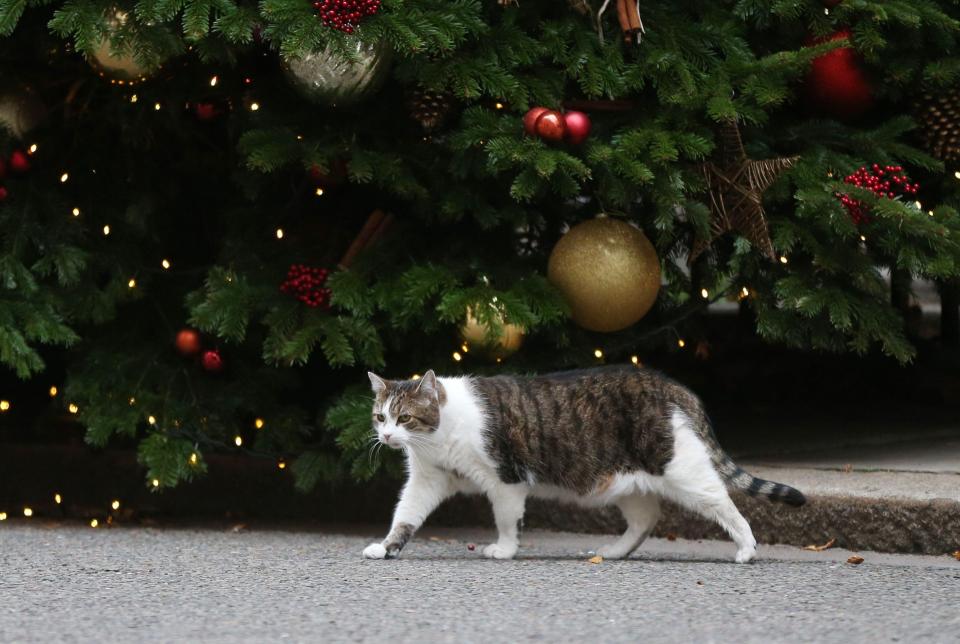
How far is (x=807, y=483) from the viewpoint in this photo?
20.2 ft

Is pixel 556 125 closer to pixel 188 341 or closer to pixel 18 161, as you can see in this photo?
pixel 188 341

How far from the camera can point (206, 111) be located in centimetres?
689

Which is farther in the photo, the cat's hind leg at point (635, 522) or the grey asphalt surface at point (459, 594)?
the cat's hind leg at point (635, 522)

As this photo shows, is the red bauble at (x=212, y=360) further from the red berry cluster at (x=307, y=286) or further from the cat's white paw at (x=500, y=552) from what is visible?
the cat's white paw at (x=500, y=552)

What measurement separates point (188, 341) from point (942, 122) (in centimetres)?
351

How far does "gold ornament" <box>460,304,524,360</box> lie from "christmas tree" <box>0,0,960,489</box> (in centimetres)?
2

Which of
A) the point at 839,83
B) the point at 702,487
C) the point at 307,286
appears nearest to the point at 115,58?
the point at 307,286

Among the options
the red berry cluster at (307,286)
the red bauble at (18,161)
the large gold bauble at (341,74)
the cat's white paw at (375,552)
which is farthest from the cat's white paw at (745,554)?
the red bauble at (18,161)

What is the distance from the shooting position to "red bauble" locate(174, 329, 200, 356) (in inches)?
265

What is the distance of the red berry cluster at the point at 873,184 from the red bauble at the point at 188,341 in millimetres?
2931

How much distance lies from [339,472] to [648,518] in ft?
4.63

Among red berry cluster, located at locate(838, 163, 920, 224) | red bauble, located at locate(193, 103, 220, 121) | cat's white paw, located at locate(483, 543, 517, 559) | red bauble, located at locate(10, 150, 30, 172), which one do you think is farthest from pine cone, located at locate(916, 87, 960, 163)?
red bauble, located at locate(10, 150, 30, 172)

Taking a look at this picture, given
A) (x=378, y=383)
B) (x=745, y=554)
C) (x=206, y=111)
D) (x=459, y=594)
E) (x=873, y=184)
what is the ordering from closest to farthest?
(x=459, y=594)
(x=745, y=554)
(x=378, y=383)
(x=873, y=184)
(x=206, y=111)

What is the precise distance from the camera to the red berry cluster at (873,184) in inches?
235
